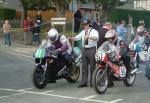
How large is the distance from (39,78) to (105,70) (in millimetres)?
1798

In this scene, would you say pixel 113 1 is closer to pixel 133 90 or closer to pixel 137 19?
pixel 137 19

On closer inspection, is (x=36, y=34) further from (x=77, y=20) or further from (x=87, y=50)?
(x=87, y=50)

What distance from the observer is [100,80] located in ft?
44.2

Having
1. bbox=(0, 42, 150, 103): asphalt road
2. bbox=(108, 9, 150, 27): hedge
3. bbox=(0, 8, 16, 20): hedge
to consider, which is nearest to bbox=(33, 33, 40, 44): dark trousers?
bbox=(0, 42, 150, 103): asphalt road

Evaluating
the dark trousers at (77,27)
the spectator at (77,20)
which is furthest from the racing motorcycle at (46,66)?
the dark trousers at (77,27)

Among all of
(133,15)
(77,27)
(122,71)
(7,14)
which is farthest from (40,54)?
(133,15)

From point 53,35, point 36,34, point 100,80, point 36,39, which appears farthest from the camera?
point 36,39

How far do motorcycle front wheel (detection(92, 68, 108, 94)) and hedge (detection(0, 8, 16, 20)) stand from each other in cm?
3552

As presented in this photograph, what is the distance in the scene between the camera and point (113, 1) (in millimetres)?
39688

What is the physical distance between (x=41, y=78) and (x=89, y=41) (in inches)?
65.5

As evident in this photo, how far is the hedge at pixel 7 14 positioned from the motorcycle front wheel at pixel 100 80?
35520 mm

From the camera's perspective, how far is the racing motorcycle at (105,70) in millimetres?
13391

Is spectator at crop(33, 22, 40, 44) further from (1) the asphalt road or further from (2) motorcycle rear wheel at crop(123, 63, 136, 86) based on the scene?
(2) motorcycle rear wheel at crop(123, 63, 136, 86)

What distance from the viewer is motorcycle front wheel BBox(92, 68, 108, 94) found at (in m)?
13.3
